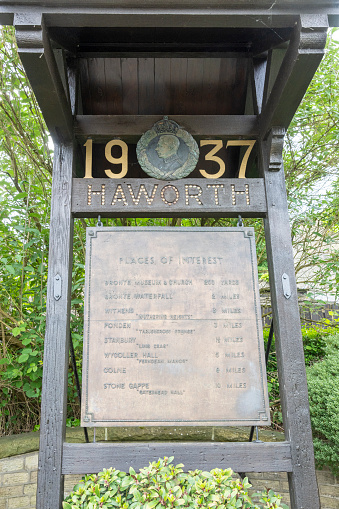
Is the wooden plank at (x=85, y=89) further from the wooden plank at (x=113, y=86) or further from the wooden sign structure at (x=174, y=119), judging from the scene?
the wooden plank at (x=113, y=86)

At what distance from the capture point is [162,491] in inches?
82.9

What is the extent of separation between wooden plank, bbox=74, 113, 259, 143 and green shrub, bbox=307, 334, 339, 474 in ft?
7.07

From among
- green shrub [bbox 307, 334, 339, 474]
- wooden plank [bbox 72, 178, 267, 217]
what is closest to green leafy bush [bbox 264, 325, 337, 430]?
green shrub [bbox 307, 334, 339, 474]

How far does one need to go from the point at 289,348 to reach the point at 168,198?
136 centimetres

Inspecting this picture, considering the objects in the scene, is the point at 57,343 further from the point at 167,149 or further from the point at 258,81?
the point at 258,81

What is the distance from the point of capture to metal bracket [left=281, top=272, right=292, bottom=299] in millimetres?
2734

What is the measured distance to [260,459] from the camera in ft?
8.07

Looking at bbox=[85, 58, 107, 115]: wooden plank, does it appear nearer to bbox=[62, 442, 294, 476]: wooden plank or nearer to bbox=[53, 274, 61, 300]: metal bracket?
bbox=[53, 274, 61, 300]: metal bracket

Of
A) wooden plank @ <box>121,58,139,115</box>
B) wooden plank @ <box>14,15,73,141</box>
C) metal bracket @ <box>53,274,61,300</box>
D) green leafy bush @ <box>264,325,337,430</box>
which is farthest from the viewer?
green leafy bush @ <box>264,325,337,430</box>

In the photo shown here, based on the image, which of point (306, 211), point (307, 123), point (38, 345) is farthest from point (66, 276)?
point (307, 123)

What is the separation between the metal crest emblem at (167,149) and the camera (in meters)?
3.00

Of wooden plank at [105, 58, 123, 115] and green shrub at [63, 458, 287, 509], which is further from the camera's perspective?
wooden plank at [105, 58, 123, 115]

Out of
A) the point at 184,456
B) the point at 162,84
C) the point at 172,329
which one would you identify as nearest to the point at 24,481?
the point at 184,456

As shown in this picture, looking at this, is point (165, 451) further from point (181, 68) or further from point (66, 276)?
point (181, 68)
